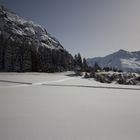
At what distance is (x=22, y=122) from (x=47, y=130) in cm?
73

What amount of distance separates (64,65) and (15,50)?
31657 millimetres

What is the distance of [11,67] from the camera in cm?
6775

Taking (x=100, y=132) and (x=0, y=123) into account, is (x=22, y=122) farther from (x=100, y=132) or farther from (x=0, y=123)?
(x=100, y=132)

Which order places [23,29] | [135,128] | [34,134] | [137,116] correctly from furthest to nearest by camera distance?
1. [23,29]
2. [137,116]
3. [135,128]
4. [34,134]

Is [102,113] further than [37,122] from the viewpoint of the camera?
Yes

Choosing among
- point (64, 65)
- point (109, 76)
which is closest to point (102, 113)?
point (109, 76)

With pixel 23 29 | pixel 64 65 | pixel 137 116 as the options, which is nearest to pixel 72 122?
pixel 137 116

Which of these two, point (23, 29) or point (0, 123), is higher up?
point (23, 29)

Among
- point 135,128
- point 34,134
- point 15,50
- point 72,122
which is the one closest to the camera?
point 34,134

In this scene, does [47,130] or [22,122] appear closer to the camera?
[47,130]

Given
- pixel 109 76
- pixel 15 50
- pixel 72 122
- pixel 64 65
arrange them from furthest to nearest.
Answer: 1. pixel 64 65
2. pixel 15 50
3. pixel 109 76
4. pixel 72 122

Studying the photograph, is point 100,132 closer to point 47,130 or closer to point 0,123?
point 47,130

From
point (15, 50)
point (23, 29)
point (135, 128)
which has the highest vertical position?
point (23, 29)

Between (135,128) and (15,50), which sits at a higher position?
(15,50)
